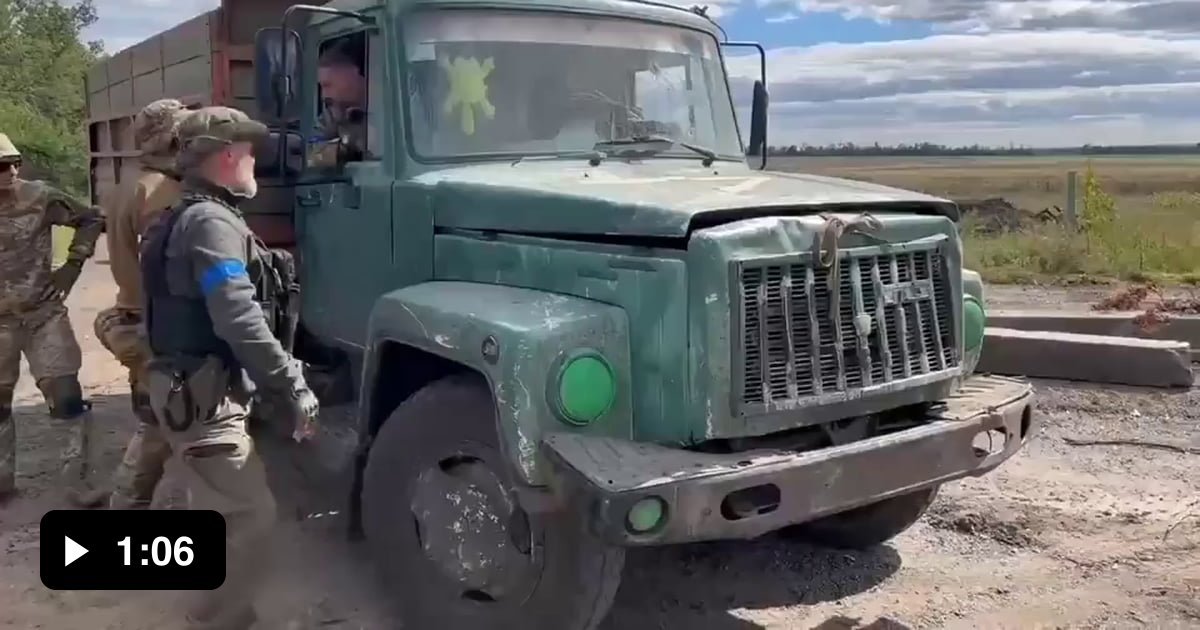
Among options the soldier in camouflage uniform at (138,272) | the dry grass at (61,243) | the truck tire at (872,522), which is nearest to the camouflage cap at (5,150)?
the soldier in camouflage uniform at (138,272)

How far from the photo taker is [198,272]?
3885mm

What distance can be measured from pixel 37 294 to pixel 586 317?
3645mm

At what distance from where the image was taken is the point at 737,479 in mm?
3393

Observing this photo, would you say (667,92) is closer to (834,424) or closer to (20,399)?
(834,424)

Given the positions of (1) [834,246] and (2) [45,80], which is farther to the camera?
(2) [45,80]

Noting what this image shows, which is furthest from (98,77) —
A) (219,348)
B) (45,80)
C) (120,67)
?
(45,80)

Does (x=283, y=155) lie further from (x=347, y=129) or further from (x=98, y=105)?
(x=98, y=105)

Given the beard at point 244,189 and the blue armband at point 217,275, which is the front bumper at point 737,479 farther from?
the beard at point 244,189

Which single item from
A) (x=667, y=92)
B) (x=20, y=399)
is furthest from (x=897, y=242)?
(x=20, y=399)

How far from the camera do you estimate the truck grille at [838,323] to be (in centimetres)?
364

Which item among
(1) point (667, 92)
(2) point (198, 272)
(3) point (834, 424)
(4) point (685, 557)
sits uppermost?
(1) point (667, 92)

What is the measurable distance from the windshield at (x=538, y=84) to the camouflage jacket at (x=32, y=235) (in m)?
2.44

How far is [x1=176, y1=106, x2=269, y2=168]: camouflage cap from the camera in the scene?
4094 millimetres

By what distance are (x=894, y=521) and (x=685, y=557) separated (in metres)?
0.90
